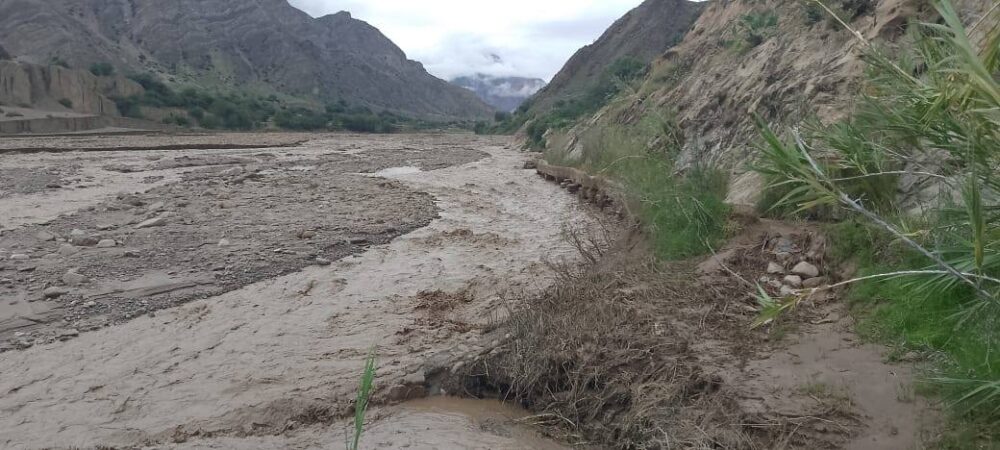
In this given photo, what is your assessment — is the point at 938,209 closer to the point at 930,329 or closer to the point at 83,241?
the point at 930,329

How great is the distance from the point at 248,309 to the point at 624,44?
229ft

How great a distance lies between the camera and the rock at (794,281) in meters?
5.48

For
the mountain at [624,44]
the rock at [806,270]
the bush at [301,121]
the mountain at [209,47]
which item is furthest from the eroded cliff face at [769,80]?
the mountain at [209,47]

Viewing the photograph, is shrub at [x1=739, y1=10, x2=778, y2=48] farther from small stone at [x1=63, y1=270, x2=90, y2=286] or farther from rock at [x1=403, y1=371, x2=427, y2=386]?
small stone at [x1=63, y1=270, x2=90, y2=286]

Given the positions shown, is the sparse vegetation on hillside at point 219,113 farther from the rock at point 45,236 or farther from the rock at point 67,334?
the rock at point 67,334

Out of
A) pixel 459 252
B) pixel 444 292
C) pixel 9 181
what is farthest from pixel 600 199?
pixel 9 181

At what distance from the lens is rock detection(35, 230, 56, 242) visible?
959 centimetres

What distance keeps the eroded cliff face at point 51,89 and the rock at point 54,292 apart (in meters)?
44.6

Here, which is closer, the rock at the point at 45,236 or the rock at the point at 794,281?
the rock at the point at 794,281

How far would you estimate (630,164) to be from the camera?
1091 centimetres

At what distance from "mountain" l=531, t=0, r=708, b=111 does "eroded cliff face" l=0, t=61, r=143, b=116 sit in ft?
121

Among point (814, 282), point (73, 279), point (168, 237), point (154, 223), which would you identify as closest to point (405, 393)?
point (814, 282)

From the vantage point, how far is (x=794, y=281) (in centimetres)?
552

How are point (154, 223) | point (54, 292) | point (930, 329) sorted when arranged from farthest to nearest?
point (154, 223)
point (54, 292)
point (930, 329)
